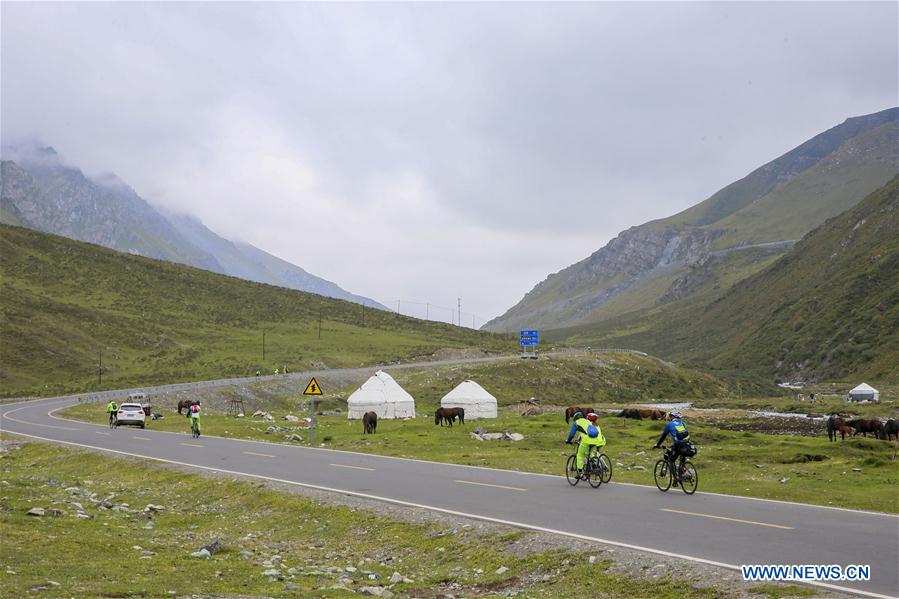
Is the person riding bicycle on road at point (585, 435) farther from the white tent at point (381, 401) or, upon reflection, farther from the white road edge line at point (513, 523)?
the white tent at point (381, 401)

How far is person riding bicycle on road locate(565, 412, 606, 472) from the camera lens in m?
21.6

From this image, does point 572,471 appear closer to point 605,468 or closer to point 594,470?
point 594,470

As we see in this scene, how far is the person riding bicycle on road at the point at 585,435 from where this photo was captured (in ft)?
70.8

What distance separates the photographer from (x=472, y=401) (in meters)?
65.0

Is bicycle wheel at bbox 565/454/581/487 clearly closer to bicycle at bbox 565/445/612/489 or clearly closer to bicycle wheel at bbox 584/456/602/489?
bicycle at bbox 565/445/612/489

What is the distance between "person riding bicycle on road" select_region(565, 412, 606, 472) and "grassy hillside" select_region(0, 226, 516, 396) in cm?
8339

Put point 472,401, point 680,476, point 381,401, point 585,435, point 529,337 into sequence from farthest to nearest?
point 529,337
point 381,401
point 472,401
point 585,435
point 680,476

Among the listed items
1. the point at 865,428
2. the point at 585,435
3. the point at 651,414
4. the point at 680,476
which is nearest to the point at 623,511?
the point at 680,476

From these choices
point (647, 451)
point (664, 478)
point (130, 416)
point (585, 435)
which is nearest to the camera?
point (664, 478)

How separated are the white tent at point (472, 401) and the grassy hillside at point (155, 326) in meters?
46.5

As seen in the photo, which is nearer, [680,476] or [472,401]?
[680,476]

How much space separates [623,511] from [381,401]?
48.2 metres

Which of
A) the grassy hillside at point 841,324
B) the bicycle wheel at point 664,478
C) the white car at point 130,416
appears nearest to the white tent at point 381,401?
the white car at point 130,416

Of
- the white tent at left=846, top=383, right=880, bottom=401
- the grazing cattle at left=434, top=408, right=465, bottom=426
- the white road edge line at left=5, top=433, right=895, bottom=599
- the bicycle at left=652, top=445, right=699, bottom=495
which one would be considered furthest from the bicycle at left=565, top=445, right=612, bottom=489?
the white tent at left=846, top=383, right=880, bottom=401
